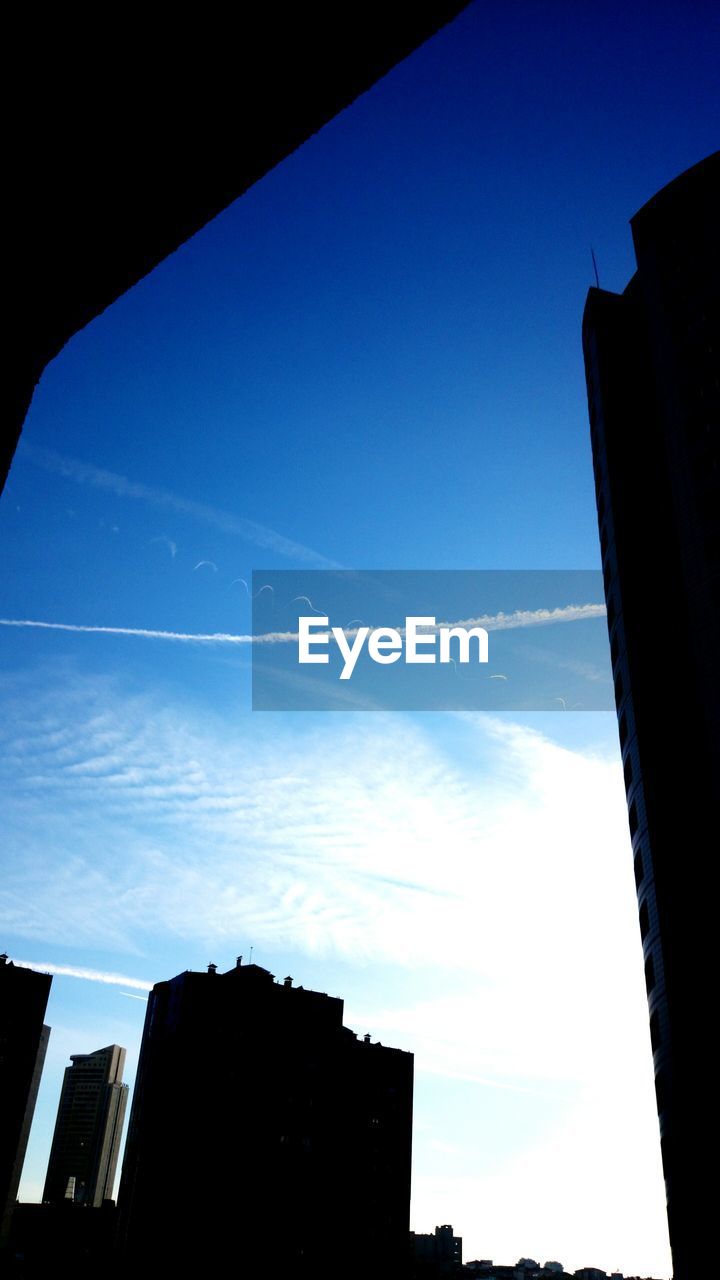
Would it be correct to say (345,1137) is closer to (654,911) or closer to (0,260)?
(654,911)

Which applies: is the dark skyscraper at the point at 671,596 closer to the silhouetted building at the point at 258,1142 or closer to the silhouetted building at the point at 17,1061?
the silhouetted building at the point at 258,1142

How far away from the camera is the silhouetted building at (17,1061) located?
78.1 m

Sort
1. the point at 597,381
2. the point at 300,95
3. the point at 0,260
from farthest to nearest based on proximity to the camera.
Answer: the point at 597,381 → the point at 300,95 → the point at 0,260

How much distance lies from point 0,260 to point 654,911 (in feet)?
156

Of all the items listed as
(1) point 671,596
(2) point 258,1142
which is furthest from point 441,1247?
(1) point 671,596

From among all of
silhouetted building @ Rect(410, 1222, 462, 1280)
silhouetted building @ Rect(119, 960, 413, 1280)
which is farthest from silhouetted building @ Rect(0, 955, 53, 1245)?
silhouetted building @ Rect(410, 1222, 462, 1280)

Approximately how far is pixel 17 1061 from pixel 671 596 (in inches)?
3094

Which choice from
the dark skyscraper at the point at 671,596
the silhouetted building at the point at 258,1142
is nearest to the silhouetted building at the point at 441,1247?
the silhouetted building at the point at 258,1142

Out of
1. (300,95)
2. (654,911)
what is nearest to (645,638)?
(654,911)

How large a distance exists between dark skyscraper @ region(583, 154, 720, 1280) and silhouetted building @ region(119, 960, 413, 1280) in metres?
52.1

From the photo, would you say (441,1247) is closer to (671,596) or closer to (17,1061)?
(17,1061)

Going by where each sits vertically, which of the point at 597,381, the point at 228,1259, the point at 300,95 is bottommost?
the point at 228,1259

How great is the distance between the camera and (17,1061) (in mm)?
82125

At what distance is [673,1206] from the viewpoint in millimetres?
39094
